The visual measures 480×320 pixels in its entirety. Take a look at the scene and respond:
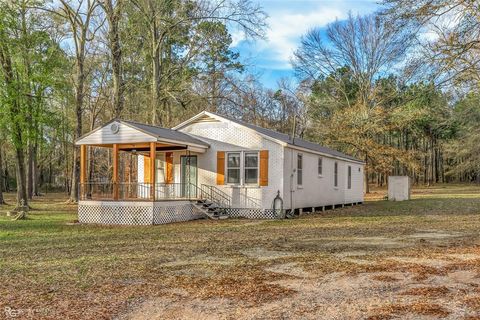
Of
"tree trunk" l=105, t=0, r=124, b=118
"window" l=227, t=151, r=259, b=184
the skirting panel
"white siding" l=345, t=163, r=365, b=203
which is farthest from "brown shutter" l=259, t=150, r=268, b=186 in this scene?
"tree trunk" l=105, t=0, r=124, b=118

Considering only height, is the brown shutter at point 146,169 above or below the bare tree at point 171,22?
below

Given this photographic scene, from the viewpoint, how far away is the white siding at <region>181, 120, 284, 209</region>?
658 inches

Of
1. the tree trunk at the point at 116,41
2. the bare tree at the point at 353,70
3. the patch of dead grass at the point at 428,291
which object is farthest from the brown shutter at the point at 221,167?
the bare tree at the point at 353,70

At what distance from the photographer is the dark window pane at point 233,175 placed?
17172 mm

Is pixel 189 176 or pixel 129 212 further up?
pixel 189 176

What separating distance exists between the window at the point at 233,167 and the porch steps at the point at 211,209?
1123mm

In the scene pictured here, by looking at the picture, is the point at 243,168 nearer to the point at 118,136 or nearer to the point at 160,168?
the point at 160,168

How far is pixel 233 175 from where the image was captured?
56.6ft

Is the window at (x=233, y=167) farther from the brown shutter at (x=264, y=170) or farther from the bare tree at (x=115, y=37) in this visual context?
the bare tree at (x=115, y=37)

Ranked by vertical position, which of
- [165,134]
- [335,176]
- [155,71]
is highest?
[155,71]

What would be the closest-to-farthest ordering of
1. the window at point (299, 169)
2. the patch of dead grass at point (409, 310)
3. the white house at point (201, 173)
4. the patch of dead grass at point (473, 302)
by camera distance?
the patch of dead grass at point (409, 310) → the patch of dead grass at point (473, 302) → the white house at point (201, 173) → the window at point (299, 169)

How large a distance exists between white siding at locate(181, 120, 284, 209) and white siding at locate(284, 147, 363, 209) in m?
0.45

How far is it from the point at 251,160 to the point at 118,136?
4966 millimetres

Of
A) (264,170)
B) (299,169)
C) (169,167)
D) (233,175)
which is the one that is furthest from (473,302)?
(169,167)
